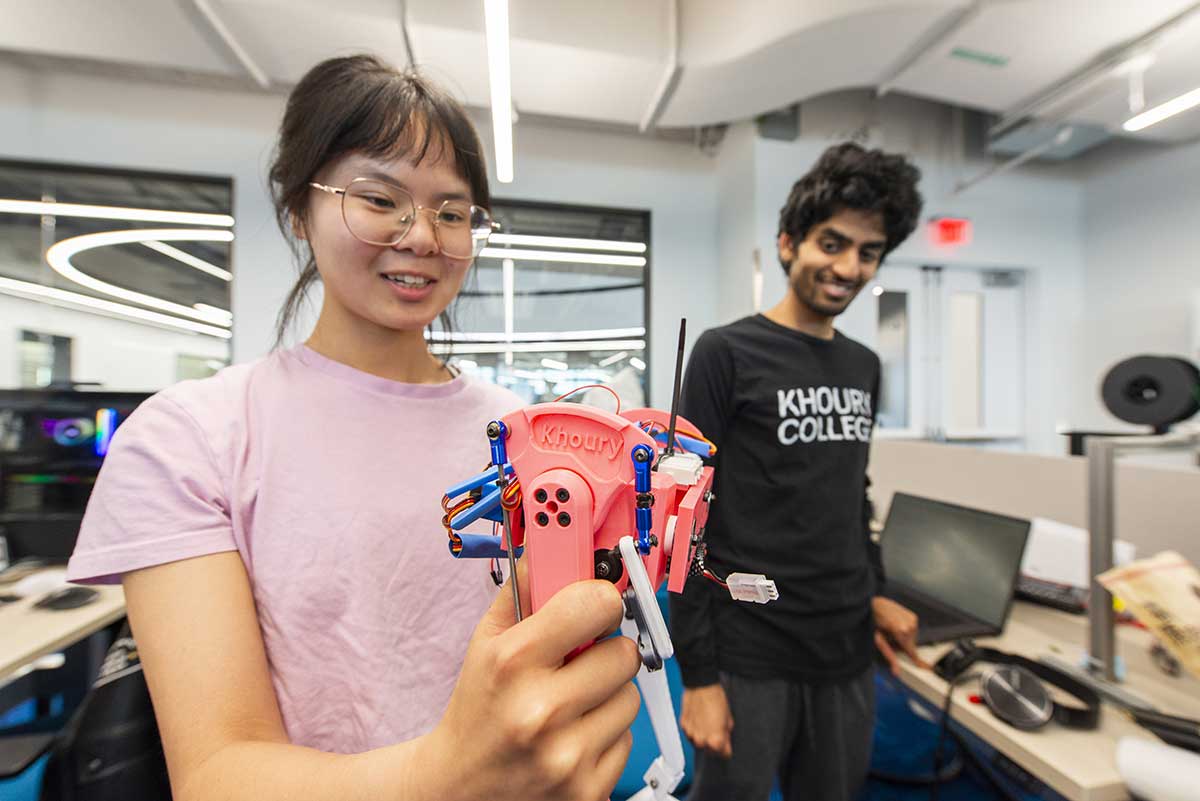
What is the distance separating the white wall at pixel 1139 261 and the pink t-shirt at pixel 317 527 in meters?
4.65

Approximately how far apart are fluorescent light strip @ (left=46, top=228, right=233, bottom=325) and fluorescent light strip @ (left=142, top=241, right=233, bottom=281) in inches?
1.7

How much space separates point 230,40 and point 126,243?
1.54 metres

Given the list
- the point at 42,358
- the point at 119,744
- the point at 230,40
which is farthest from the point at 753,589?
the point at 42,358

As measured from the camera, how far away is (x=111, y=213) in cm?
281

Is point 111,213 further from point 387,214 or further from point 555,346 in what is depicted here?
point 555,346

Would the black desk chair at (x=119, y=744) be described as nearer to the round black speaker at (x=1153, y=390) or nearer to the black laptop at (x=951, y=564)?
the black laptop at (x=951, y=564)

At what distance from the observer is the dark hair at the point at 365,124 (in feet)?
1.57

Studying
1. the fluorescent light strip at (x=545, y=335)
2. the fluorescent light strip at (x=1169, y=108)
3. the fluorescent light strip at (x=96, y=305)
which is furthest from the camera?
the fluorescent light strip at (x=96, y=305)

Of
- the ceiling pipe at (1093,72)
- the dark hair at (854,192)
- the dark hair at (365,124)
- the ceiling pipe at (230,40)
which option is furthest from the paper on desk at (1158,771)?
the ceiling pipe at (230,40)

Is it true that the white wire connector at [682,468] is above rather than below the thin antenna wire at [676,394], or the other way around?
below

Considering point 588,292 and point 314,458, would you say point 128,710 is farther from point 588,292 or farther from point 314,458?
point 588,292

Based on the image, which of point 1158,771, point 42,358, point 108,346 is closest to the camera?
point 1158,771

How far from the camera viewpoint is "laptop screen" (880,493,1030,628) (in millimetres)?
1241

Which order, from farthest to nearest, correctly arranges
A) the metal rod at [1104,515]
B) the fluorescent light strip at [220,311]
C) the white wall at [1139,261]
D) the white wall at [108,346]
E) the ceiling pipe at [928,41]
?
the white wall at [1139,261] → the fluorescent light strip at [220,311] → the ceiling pipe at [928,41] → the white wall at [108,346] → the metal rod at [1104,515]
